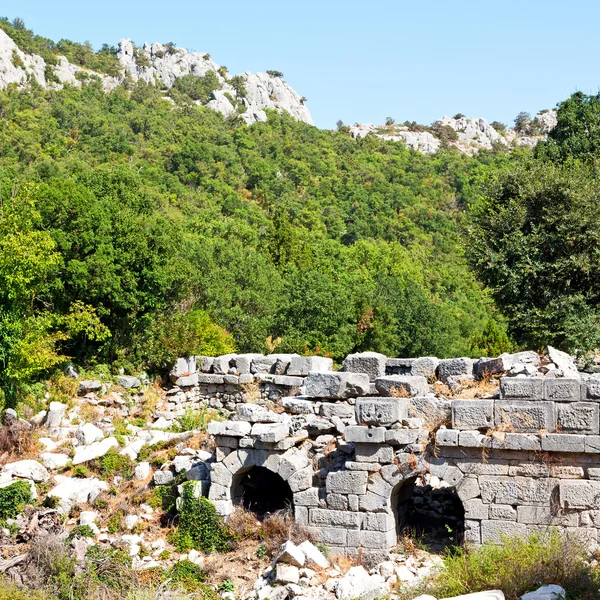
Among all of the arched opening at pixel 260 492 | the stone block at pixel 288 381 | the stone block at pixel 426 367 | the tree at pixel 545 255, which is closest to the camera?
the arched opening at pixel 260 492

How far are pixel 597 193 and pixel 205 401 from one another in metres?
14.1

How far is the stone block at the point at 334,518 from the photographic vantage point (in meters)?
12.1

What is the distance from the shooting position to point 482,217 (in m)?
26.9

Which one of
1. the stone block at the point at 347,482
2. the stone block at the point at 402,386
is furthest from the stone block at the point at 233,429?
the stone block at the point at 402,386

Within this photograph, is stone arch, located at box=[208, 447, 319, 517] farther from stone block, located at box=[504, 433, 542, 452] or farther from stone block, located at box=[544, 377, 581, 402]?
stone block, located at box=[544, 377, 581, 402]

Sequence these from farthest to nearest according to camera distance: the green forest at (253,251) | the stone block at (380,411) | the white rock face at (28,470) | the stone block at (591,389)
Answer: the green forest at (253,251)
the white rock face at (28,470)
the stone block at (380,411)
the stone block at (591,389)

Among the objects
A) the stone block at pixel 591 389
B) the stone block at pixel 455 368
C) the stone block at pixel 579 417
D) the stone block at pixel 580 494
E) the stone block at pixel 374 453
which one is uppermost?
the stone block at pixel 455 368

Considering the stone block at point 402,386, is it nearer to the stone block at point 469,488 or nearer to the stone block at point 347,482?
the stone block at point 347,482

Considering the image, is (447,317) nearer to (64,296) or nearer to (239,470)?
(64,296)

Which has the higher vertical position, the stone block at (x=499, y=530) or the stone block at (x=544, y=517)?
the stone block at (x=544, y=517)

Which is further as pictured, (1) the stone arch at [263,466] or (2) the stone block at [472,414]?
(1) the stone arch at [263,466]

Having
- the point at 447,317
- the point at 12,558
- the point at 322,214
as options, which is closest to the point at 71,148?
the point at 322,214

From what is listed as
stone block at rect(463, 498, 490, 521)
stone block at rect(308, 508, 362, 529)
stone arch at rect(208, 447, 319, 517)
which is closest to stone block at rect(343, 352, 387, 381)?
stone arch at rect(208, 447, 319, 517)

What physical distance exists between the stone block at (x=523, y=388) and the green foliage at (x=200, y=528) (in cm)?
503
